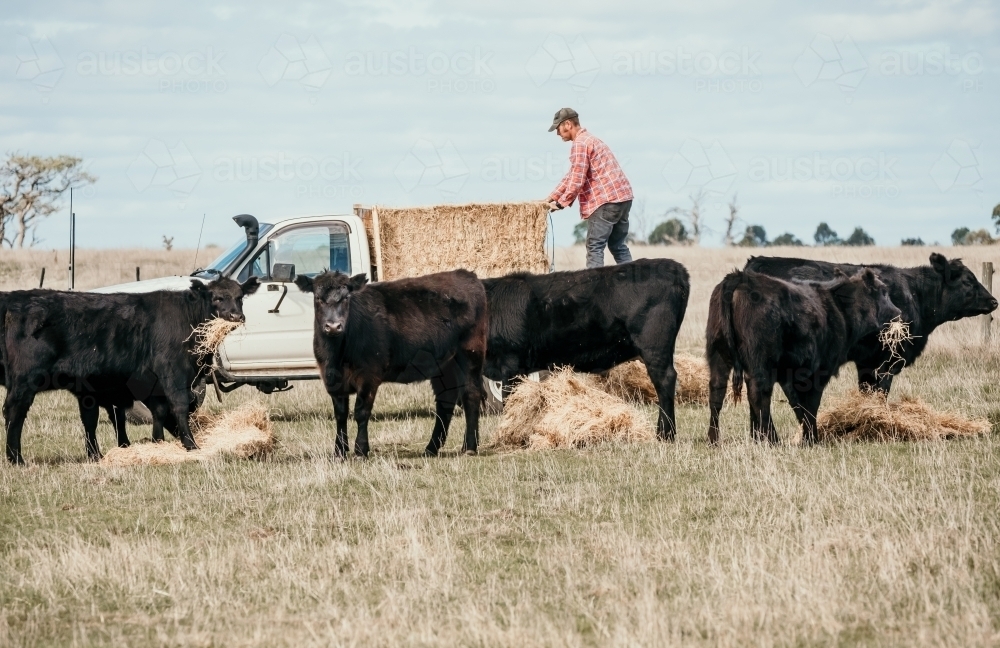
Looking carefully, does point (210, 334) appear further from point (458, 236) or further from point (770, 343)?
point (770, 343)

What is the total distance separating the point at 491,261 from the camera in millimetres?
13320

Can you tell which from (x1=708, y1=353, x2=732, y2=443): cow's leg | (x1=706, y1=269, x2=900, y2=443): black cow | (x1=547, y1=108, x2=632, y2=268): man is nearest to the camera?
(x1=706, y1=269, x2=900, y2=443): black cow

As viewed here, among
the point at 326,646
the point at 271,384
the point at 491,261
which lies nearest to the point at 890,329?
the point at 491,261

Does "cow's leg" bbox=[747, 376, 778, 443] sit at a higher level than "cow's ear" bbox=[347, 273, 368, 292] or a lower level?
lower

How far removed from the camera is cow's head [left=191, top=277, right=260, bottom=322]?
11234 millimetres

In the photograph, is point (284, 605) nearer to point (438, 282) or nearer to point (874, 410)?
point (438, 282)

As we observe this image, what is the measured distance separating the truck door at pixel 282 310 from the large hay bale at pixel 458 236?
0.54 meters

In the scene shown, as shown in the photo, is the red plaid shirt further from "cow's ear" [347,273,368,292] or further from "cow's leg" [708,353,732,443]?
"cow's ear" [347,273,368,292]

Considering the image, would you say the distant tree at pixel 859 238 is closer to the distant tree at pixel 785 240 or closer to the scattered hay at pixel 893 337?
the distant tree at pixel 785 240

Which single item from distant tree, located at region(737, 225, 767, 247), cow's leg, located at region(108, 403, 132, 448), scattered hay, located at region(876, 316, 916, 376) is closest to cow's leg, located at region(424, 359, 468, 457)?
cow's leg, located at region(108, 403, 132, 448)

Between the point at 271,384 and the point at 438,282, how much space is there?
3.56 metres

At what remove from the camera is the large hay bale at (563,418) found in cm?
1078

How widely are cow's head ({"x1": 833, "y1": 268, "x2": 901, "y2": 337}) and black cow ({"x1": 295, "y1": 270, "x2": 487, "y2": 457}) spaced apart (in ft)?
11.3

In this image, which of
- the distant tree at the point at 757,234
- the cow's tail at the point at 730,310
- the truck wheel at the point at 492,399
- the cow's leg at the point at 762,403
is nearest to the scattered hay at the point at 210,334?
the truck wheel at the point at 492,399
